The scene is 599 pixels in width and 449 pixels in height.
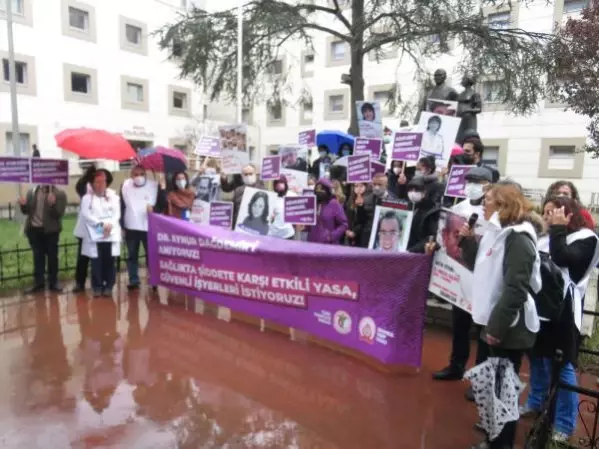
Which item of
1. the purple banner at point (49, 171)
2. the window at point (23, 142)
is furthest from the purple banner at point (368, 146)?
the window at point (23, 142)

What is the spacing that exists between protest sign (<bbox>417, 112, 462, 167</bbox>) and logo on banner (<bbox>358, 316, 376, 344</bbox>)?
7.59ft

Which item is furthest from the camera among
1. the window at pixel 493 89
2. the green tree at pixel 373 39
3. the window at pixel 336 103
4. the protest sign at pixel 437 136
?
the window at pixel 336 103

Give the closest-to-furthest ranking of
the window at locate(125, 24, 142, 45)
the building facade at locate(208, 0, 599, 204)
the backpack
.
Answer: the backpack → the building facade at locate(208, 0, 599, 204) → the window at locate(125, 24, 142, 45)

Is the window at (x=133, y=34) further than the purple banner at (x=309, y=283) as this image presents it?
Yes

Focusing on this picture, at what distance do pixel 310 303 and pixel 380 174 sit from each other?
1.95 meters

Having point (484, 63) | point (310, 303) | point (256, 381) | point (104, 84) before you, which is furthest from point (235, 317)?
point (104, 84)

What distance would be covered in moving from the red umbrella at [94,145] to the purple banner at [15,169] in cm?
51

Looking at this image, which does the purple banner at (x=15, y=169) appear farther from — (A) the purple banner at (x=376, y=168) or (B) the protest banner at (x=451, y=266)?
(B) the protest banner at (x=451, y=266)

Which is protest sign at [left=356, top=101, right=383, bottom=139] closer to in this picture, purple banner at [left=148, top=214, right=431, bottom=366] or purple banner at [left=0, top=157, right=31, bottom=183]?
purple banner at [left=148, top=214, right=431, bottom=366]

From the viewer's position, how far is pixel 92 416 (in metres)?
3.68

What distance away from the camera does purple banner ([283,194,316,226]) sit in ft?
19.1

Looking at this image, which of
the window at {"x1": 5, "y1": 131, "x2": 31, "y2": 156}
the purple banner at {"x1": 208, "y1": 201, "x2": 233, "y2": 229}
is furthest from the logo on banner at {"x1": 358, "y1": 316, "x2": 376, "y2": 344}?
the window at {"x1": 5, "y1": 131, "x2": 31, "y2": 156}

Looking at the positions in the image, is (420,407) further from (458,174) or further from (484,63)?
(484,63)

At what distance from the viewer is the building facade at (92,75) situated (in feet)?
70.4
